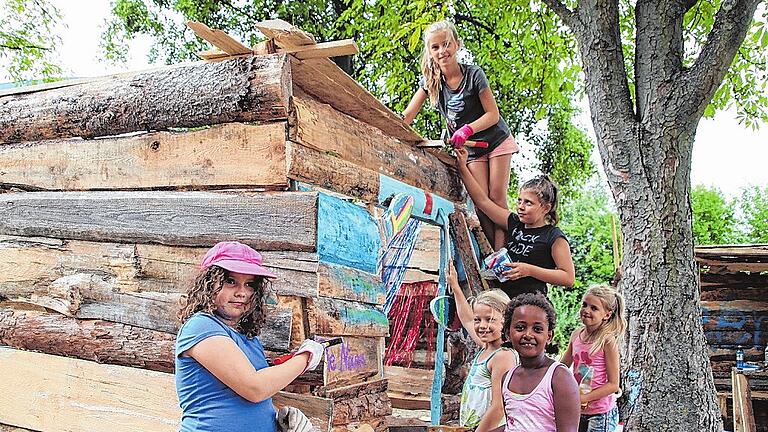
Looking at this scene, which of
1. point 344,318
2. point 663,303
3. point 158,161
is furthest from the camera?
point 663,303

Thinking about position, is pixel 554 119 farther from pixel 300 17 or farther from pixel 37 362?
pixel 37 362

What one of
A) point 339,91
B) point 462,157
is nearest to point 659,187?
point 462,157

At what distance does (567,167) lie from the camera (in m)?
14.1

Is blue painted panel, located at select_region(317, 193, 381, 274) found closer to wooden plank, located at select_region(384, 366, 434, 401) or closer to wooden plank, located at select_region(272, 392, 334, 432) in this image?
wooden plank, located at select_region(272, 392, 334, 432)

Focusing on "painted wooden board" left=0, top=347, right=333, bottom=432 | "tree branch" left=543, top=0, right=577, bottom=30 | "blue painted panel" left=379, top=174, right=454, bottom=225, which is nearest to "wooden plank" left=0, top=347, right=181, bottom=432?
"painted wooden board" left=0, top=347, right=333, bottom=432

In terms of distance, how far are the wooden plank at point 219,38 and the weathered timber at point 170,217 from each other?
68cm

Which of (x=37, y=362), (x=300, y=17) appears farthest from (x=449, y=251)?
(x=300, y=17)

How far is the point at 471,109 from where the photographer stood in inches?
200

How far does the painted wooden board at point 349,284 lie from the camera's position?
3367mm

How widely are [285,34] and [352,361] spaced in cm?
155

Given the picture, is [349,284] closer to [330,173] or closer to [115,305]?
[330,173]

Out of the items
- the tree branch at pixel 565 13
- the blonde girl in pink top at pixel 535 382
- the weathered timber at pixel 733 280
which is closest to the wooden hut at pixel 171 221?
the blonde girl in pink top at pixel 535 382

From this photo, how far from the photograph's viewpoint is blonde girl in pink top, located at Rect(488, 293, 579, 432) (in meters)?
3.32

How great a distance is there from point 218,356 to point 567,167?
40.3 ft
